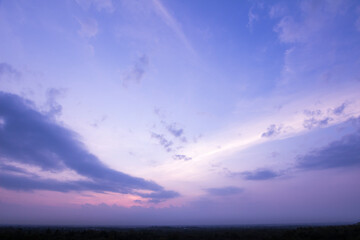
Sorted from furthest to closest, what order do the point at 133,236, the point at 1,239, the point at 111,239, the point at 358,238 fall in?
the point at 133,236
the point at 111,239
the point at 1,239
the point at 358,238

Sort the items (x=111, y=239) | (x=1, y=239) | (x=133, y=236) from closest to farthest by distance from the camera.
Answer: (x=1, y=239) < (x=111, y=239) < (x=133, y=236)

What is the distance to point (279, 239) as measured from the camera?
125 ft

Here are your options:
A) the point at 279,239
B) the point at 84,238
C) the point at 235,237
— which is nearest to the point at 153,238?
the point at 84,238

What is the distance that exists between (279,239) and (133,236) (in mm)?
24723

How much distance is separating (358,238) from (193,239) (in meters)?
23.8

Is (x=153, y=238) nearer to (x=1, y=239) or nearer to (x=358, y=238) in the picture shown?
(x=1, y=239)

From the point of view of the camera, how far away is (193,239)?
4028cm

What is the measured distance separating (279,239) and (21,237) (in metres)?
41.7

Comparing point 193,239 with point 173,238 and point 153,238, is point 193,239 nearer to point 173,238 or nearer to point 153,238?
point 173,238

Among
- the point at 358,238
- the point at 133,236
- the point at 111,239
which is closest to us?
the point at 358,238

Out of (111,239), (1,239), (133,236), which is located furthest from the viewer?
(133,236)

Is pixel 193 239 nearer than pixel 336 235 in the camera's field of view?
No

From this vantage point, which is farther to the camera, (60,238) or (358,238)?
(60,238)

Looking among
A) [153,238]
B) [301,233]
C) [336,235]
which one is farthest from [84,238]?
[336,235]
